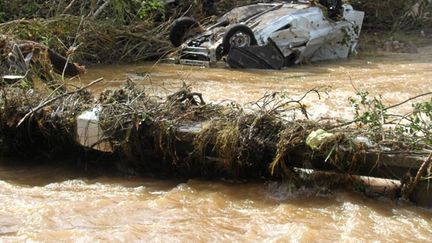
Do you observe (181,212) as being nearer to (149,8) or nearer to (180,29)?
(180,29)

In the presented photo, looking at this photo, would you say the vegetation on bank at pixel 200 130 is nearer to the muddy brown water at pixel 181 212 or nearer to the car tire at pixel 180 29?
the muddy brown water at pixel 181 212

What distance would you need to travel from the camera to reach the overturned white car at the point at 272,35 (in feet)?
33.7

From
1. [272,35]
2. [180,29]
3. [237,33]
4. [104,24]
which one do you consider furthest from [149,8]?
[272,35]

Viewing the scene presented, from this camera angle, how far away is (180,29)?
36.7ft

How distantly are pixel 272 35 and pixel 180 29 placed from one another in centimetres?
179

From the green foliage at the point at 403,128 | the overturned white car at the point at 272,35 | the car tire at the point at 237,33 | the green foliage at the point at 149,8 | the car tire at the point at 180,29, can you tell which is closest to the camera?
the green foliage at the point at 403,128

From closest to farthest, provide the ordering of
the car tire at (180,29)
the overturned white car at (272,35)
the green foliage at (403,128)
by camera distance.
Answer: the green foliage at (403,128) < the overturned white car at (272,35) < the car tire at (180,29)

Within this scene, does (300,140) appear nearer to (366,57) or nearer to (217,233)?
(217,233)

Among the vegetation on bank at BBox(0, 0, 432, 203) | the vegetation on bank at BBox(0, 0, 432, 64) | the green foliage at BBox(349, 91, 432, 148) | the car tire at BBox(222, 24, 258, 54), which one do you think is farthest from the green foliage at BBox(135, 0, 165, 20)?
the green foliage at BBox(349, 91, 432, 148)

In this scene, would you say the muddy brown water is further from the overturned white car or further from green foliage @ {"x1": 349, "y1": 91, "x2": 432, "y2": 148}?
the overturned white car

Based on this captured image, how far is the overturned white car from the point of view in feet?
33.7

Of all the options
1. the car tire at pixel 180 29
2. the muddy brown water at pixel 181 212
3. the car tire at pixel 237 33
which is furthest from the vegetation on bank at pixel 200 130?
the car tire at pixel 180 29

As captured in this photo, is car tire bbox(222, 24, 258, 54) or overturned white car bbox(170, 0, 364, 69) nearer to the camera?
car tire bbox(222, 24, 258, 54)

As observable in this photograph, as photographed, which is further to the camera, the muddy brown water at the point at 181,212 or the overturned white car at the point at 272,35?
the overturned white car at the point at 272,35
